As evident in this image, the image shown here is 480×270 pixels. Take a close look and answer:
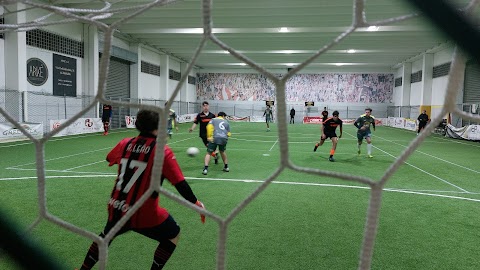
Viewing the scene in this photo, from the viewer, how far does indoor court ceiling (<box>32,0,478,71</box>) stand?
17.1 metres

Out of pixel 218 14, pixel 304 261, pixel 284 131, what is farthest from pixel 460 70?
pixel 218 14

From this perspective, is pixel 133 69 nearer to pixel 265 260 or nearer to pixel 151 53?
pixel 151 53

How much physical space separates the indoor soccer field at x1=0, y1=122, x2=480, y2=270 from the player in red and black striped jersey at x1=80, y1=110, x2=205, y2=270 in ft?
1.86

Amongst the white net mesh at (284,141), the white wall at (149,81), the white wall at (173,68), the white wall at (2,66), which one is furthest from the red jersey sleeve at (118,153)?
the white wall at (173,68)

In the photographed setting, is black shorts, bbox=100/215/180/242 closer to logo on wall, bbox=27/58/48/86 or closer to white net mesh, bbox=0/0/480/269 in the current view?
white net mesh, bbox=0/0/480/269

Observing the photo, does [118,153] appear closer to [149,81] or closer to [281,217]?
[281,217]

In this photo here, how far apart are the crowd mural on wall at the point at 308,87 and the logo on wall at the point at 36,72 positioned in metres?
24.2

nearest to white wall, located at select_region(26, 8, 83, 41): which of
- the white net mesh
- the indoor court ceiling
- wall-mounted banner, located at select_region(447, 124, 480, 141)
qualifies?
the indoor court ceiling

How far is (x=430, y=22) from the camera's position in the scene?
114 cm

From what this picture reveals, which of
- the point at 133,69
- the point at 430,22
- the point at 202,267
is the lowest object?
the point at 202,267

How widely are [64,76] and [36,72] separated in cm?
190

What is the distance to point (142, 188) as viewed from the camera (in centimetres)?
266

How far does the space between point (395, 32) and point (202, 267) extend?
21574mm

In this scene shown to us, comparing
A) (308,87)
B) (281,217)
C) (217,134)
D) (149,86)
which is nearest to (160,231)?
(281,217)
